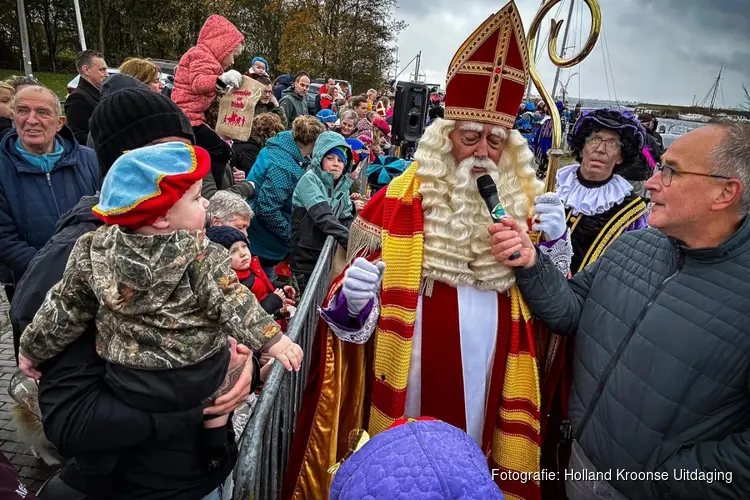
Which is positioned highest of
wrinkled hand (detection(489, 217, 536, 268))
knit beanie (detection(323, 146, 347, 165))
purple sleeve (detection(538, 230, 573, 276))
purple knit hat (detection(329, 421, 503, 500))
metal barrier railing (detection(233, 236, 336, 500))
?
knit beanie (detection(323, 146, 347, 165))

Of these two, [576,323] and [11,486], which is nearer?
[11,486]

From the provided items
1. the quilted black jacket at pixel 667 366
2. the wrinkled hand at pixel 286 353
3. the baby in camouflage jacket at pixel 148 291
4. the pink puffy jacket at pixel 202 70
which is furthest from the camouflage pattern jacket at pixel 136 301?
the pink puffy jacket at pixel 202 70

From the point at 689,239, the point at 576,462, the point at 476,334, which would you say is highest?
Answer: the point at 689,239

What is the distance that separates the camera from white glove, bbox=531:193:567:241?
2184mm

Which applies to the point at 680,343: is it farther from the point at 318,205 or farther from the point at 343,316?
the point at 318,205

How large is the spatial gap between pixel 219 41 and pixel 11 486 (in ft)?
11.7

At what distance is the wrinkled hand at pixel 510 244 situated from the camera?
6.07ft

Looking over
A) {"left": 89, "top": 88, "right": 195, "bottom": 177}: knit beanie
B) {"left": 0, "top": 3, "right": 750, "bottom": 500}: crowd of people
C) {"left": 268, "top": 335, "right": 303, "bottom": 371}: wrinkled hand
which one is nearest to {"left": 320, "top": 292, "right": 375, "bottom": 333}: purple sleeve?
{"left": 0, "top": 3, "right": 750, "bottom": 500}: crowd of people

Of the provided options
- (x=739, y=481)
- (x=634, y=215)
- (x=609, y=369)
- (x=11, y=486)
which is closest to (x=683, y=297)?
(x=609, y=369)

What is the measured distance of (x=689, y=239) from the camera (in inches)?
Answer: 67.5

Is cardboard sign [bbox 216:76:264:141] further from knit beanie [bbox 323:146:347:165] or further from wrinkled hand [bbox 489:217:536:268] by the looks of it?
wrinkled hand [bbox 489:217:536:268]

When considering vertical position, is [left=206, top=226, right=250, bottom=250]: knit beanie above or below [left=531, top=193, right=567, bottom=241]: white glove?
below

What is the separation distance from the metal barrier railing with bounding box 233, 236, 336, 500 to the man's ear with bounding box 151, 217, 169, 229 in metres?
0.65

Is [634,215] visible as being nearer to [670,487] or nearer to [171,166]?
[670,487]
